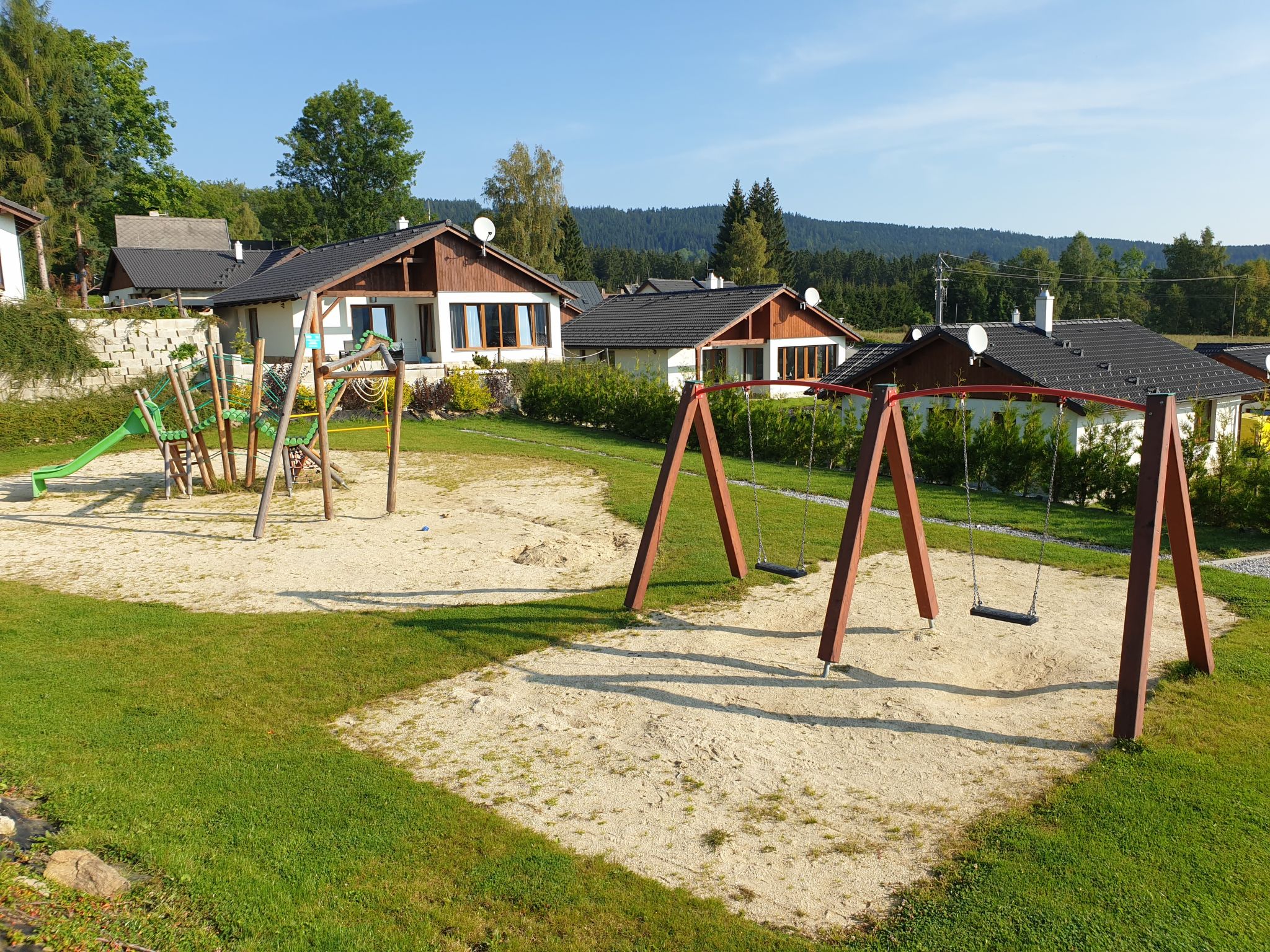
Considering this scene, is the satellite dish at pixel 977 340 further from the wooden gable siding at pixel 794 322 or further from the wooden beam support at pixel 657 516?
the wooden gable siding at pixel 794 322

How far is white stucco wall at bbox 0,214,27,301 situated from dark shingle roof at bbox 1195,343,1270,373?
34.3m

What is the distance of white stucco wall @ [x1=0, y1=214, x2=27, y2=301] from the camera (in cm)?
2448

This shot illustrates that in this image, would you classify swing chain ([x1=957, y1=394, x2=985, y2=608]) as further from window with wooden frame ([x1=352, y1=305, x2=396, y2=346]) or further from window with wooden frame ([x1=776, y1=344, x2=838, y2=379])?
window with wooden frame ([x1=352, y1=305, x2=396, y2=346])

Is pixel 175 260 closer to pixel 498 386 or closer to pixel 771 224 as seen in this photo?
pixel 498 386

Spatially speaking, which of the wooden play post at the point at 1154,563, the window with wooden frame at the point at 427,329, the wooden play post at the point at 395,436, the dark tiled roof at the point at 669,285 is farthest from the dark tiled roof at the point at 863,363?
the dark tiled roof at the point at 669,285

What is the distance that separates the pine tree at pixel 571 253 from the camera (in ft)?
211

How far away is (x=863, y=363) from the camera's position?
80.3 ft

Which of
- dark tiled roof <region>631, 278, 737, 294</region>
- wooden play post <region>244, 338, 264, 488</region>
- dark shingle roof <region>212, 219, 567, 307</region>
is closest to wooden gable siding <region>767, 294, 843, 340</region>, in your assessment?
dark shingle roof <region>212, 219, 567, 307</region>

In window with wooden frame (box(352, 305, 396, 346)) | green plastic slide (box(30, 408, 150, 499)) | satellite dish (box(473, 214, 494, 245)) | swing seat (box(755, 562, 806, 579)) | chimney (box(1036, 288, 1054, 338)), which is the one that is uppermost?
satellite dish (box(473, 214, 494, 245))

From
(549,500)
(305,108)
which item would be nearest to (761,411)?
(549,500)

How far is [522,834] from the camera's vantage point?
460cm

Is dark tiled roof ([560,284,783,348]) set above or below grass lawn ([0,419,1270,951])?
above

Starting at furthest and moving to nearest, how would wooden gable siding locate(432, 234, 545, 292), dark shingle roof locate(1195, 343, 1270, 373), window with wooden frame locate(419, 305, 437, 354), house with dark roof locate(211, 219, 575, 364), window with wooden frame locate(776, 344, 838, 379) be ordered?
window with wooden frame locate(776, 344, 838, 379) → window with wooden frame locate(419, 305, 437, 354) → wooden gable siding locate(432, 234, 545, 292) → house with dark roof locate(211, 219, 575, 364) → dark shingle roof locate(1195, 343, 1270, 373)

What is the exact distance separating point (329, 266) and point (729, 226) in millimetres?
51208
